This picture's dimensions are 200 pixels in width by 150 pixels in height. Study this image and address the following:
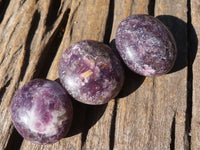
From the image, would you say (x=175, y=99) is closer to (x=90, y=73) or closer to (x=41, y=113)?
(x=90, y=73)

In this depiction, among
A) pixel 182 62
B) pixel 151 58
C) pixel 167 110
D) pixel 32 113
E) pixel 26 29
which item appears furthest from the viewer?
pixel 26 29

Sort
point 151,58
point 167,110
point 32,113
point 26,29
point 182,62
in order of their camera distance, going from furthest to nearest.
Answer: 1. point 26,29
2. point 182,62
3. point 167,110
4. point 151,58
5. point 32,113

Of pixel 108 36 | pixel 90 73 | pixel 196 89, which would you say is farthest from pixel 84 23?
pixel 196 89

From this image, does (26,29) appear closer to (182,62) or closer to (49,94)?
(49,94)

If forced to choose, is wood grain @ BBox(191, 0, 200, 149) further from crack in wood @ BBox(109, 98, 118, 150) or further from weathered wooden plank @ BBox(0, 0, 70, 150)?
weathered wooden plank @ BBox(0, 0, 70, 150)

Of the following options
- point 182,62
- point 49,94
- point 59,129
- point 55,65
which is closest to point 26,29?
point 55,65

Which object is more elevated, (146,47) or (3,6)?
(3,6)

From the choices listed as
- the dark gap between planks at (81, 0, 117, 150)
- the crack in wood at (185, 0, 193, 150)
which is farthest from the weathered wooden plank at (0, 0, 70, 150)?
the crack in wood at (185, 0, 193, 150)
